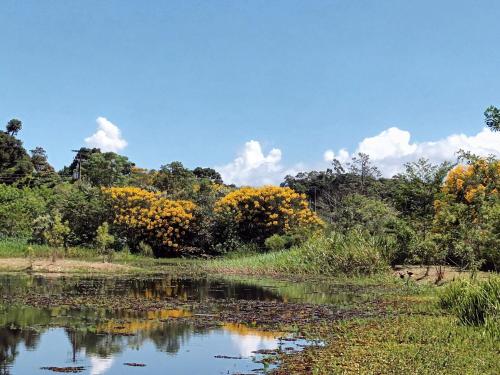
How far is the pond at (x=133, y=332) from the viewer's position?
31.2 feet

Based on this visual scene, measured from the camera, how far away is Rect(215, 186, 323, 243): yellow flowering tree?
117 feet

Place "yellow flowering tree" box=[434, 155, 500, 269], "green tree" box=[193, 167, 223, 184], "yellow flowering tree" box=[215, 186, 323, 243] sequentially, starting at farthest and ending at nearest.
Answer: "green tree" box=[193, 167, 223, 184] → "yellow flowering tree" box=[215, 186, 323, 243] → "yellow flowering tree" box=[434, 155, 500, 269]

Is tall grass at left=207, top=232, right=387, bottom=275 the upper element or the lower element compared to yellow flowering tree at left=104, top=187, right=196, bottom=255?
lower

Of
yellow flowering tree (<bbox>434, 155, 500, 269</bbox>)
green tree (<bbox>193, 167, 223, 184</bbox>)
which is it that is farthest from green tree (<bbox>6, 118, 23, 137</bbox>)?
yellow flowering tree (<bbox>434, 155, 500, 269</bbox>)

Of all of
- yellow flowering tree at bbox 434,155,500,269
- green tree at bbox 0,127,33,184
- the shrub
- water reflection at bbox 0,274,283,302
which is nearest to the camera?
water reflection at bbox 0,274,283,302

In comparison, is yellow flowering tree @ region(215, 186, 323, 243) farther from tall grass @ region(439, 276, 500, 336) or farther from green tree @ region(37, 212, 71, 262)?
tall grass @ region(439, 276, 500, 336)

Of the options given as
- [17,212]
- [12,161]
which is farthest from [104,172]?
[12,161]

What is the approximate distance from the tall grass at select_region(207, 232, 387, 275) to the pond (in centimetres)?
522

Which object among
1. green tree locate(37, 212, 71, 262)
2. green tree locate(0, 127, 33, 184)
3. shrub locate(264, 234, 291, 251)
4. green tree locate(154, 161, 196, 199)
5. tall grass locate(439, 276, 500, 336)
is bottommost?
tall grass locate(439, 276, 500, 336)

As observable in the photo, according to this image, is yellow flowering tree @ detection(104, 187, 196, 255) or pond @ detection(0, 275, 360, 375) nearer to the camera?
pond @ detection(0, 275, 360, 375)

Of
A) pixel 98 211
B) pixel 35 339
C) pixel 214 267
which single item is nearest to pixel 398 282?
pixel 214 267

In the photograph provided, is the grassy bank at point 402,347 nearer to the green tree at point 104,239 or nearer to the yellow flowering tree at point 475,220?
the yellow flowering tree at point 475,220

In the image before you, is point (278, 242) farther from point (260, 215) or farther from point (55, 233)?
point (55, 233)

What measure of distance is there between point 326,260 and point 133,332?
48.4ft
